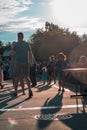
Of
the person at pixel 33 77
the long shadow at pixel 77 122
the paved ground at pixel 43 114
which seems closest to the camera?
the long shadow at pixel 77 122

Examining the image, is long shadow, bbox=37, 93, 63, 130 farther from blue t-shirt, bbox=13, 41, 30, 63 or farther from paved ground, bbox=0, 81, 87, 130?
blue t-shirt, bbox=13, 41, 30, 63

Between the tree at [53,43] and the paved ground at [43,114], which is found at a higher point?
the tree at [53,43]

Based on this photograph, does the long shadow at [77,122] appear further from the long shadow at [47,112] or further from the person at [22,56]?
the person at [22,56]

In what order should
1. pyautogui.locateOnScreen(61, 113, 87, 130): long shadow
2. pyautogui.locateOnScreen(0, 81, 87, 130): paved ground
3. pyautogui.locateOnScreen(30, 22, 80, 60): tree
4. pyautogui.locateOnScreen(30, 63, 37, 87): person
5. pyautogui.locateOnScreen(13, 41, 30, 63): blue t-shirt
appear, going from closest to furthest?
1. pyautogui.locateOnScreen(61, 113, 87, 130): long shadow
2. pyautogui.locateOnScreen(0, 81, 87, 130): paved ground
3. pyautogui.locateOnScreen(13, 41, 30, 63): blue t-shirt
4. pyautogui.locateOnScreen(30, 63, 37, 87): person
5. pyautogui.locateOnScreen(30, 22, 80, 60): tree

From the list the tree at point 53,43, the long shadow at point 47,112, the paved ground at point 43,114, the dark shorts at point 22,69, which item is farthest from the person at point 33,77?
the tree at point 53,43

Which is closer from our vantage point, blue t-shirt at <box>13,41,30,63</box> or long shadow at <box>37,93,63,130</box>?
long shadow at <box>37,93,63,130</box>

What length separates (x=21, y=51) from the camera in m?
13.7

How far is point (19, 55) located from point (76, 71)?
211cm

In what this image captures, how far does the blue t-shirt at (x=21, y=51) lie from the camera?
44.9ft

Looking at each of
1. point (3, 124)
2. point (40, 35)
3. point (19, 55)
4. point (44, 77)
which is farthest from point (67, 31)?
point (3, 124)

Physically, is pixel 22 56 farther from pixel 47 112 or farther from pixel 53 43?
pixel 53 43

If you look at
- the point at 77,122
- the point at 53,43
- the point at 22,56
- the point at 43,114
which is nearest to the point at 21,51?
the point at 22,56

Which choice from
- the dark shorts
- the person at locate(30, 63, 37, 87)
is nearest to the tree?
the person at locate(30, 63, 37, 87)

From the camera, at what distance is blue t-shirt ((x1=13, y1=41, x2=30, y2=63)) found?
13695 mm
